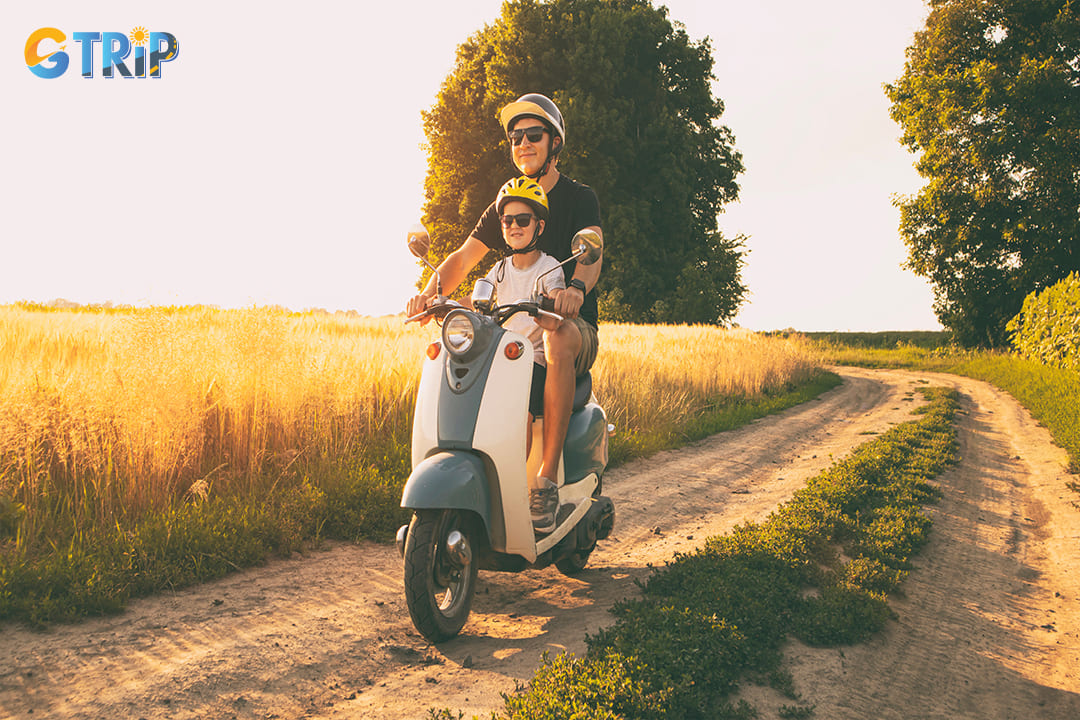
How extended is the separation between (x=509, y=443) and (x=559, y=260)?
1379 millimetres

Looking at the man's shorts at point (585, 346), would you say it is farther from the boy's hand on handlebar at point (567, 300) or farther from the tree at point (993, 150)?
the tree at point (993, 150)

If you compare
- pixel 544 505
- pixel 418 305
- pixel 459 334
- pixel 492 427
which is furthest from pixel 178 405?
pixel 544 505

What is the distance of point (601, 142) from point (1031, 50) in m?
16.1

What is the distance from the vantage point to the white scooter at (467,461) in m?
3.26

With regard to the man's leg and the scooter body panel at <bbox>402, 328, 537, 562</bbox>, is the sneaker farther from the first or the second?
the scooter body panel at <bbox>402, 328, 537, 562</bbox>

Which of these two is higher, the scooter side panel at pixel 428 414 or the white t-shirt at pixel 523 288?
the white t-shirt at pixel 523 288

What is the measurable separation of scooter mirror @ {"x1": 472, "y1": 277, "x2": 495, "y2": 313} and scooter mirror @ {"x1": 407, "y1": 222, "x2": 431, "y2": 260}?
0.35 meters

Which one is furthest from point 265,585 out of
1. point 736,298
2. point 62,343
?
point 736,298

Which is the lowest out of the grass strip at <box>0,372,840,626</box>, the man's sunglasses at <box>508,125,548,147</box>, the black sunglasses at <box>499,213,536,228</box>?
the grass strip at <box>0,372,840,626</box>

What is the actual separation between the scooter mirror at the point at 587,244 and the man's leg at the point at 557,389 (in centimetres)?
52

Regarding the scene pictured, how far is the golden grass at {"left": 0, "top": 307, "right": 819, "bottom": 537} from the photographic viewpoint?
4691 millimetres

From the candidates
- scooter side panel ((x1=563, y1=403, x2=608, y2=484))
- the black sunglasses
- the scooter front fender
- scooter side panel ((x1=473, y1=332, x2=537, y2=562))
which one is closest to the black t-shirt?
the black sunglasses

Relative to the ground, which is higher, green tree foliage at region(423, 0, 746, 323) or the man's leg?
green tree foliage at region(423, 0, 746, 323)

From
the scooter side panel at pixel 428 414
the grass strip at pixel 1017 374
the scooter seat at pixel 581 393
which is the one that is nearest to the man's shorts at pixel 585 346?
the scooter seat at pixel 581 393
